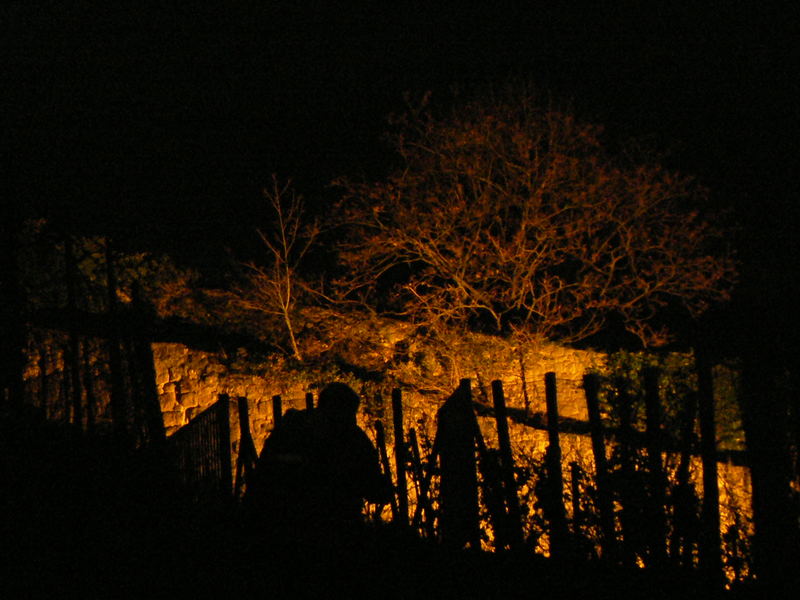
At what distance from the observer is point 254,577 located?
127 inches

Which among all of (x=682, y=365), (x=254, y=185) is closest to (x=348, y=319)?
(x=254, y=185)

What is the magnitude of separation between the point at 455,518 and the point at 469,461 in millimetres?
385

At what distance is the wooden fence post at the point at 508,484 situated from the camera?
297cm

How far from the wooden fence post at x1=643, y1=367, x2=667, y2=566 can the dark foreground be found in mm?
137

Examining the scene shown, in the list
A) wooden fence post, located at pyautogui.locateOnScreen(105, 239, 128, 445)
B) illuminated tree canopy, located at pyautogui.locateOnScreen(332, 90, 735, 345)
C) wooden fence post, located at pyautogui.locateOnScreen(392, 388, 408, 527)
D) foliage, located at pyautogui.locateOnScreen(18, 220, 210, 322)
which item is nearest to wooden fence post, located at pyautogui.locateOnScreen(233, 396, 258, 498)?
wooden fence post, located at pyautogui.locateOnScreen(105, 239, 128, 445)

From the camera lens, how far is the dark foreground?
2803mm

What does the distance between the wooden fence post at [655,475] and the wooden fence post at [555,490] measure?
0.45 m

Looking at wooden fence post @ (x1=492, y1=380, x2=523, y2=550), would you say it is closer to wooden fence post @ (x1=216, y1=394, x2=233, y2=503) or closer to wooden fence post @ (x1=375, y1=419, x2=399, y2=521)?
wooden fence post @ (x1=375, y1=419, x2=399, y2=521)

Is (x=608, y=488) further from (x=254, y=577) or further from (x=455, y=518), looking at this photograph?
(x=254, y=577)

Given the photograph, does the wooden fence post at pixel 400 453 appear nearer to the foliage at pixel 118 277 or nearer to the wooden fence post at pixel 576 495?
the wooden fence post at pixel 576 495

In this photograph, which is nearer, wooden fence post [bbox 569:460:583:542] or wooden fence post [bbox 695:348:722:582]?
wooden fence post [bbox 695:348:722:582]

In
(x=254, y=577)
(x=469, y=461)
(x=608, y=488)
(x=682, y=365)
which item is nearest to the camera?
(x=608, y=488)

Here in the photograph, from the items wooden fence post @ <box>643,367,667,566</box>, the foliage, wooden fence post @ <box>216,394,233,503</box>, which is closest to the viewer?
wooden fence post @ <box>643,367,667,566</box>

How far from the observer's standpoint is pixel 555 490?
2926 mm
